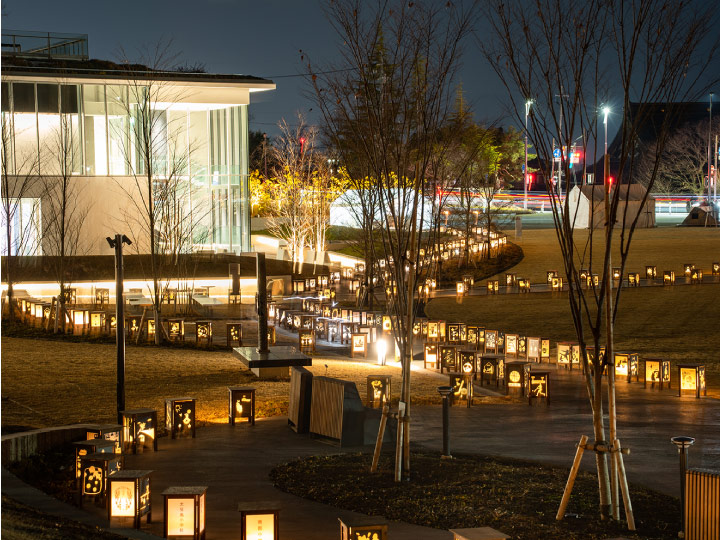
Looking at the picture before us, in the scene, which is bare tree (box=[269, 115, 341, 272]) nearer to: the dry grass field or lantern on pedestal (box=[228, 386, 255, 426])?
the dry grass field

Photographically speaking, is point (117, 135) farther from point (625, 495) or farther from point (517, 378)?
point (625, 495)

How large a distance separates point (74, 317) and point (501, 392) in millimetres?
12827

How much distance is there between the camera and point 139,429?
1012 cm

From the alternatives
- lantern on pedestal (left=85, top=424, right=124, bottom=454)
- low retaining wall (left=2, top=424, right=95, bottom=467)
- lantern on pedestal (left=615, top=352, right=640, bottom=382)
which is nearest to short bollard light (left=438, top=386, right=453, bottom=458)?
lantern on pedestal (left=85, top=424, right=124, bottom=454)

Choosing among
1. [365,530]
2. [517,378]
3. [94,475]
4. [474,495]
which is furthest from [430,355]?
[365,530]

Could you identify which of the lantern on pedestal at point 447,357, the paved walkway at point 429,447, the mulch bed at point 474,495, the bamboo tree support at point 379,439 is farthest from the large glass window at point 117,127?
the bamboo tree support at point 379,439

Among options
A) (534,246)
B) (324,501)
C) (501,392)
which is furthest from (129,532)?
(534,246)

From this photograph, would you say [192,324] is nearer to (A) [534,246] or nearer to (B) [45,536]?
(B) [45,536]

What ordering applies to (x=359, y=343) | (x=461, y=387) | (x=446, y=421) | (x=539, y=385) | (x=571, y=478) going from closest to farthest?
(x=571, y=478)
(x=446, y=421)
(x=461, y=387)
(x=539, y=385)
(x=359, y=343)

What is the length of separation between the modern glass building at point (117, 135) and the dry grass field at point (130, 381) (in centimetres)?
1569

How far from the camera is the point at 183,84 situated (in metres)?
38.2

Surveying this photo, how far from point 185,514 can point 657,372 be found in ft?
34.0

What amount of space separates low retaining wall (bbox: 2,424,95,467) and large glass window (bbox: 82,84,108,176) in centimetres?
3005

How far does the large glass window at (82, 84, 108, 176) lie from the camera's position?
125 ft
